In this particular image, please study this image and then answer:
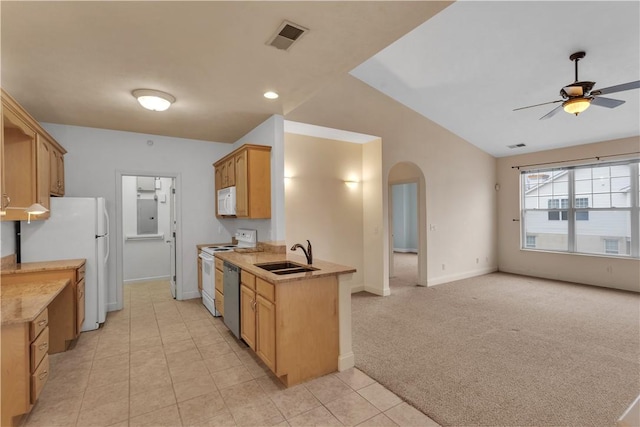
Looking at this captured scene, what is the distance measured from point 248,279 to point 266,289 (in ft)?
1.36

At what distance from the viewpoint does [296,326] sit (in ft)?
8.27

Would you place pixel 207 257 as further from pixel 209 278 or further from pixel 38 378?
pixel 38 378

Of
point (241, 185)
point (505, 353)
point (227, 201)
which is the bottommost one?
point (505, 353)

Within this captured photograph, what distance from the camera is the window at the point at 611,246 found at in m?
5.64

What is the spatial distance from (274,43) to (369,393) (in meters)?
2.77

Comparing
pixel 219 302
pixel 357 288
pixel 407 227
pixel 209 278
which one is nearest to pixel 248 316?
pixel 219 302

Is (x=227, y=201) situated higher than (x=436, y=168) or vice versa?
(x=436, y=168)

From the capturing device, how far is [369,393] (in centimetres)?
239

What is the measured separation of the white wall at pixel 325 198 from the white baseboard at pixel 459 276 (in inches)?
60.0

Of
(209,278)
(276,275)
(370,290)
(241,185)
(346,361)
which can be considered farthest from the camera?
(370,290)

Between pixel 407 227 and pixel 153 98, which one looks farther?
pixel 407 227

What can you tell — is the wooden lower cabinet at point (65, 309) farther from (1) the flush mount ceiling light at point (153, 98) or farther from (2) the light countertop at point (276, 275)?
(1) the flush mount ceiling light at point (153, 98)

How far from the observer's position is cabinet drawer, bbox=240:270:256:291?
285 centimetres

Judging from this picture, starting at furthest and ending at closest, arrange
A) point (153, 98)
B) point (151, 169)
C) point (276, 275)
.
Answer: point (151, 169), point (153, 98), point (276, 275)
